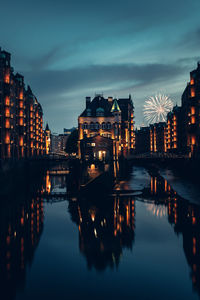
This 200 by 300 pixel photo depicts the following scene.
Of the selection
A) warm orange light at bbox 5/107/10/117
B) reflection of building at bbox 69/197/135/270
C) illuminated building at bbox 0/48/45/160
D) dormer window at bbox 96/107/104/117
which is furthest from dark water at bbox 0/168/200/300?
dormer window at bbox 96/107/104/117

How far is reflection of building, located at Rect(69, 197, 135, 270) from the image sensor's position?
3256 cm

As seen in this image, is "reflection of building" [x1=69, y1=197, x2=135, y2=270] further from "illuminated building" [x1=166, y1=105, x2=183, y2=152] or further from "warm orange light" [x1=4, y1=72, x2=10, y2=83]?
"illuminated building" [x1=166, y1=105, x2=183, y2=152]

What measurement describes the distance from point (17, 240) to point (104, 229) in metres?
12.8

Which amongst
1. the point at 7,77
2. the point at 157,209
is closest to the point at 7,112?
the point at 7,77

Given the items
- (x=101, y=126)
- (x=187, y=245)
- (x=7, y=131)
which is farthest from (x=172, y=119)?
(x=187, y=245)

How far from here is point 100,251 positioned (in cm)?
3372

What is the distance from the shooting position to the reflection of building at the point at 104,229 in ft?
107

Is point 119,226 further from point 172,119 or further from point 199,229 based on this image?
point 172,119

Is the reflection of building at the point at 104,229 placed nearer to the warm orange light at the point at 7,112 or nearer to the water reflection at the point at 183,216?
the water reflection at the point at 183,216

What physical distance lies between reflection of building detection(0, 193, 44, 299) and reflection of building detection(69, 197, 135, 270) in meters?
6.54

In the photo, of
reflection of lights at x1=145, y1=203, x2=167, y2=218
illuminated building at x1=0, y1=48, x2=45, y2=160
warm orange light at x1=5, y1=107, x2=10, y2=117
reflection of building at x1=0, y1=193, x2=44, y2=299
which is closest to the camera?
reflection of building at x1=0, y1=193, x2=44, y2=299

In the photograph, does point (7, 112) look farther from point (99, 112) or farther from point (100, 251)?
point (100, 251)

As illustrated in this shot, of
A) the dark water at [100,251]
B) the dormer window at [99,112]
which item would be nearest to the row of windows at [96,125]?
the dormer window at [99,112]

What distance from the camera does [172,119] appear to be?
166 m
